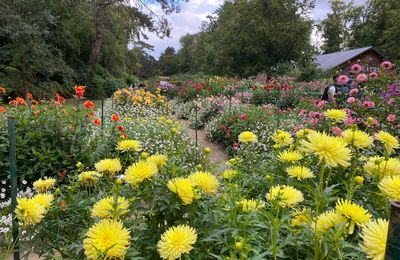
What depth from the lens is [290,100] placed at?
11688 mm

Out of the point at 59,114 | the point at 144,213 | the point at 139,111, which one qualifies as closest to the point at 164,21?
the point at 139,111

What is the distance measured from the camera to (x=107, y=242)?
999 mm

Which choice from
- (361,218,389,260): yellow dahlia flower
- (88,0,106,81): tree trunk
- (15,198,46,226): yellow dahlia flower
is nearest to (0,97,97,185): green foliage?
(15,198,46,226): yellow dahlia flower

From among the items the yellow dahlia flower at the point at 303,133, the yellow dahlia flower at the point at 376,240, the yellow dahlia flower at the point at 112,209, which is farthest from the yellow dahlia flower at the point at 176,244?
the yellow dahlia flower at the point at 303,133

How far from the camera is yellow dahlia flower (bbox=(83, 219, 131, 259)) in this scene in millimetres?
984

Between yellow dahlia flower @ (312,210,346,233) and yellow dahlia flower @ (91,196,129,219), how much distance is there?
2.05 ft

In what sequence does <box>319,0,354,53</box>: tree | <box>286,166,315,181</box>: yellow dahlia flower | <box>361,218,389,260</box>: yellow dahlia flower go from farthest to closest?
1. <box>319,0,354,53</box>: tree
2. <box>286,166,315,181</box>: yellow dahlia flower
3. <box>361,218,389,260</box>: yellow dahlia flower

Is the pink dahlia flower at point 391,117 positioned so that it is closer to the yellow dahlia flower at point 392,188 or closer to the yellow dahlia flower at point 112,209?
the yellow dahlia flower at point 392,188

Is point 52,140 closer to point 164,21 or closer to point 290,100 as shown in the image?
point 290,100

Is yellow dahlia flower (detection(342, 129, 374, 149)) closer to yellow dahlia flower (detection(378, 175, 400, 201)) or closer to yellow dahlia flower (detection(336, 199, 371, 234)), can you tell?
yellow dahlia flower (detection(378, 175, 400, 201))

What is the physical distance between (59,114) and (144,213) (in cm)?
356

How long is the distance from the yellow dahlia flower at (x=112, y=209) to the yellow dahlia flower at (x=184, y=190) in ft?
0.58

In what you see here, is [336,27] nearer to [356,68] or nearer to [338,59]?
[338,59]

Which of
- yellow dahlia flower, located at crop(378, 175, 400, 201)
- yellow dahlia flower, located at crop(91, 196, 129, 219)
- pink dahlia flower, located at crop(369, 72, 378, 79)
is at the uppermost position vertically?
pink dahlia flower, located at crop(369, 72, 378, 79)
